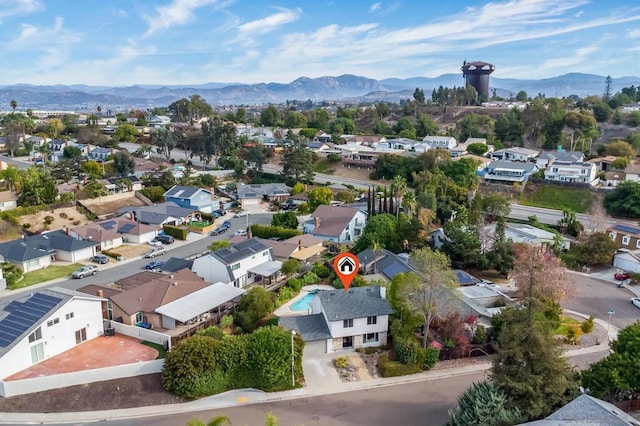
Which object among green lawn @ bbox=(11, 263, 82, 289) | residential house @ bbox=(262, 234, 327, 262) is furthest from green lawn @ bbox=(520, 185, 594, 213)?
green lawn @ bbox=(11, 263, 82, 289)

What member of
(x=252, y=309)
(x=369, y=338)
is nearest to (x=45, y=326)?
(x=252, y=309)

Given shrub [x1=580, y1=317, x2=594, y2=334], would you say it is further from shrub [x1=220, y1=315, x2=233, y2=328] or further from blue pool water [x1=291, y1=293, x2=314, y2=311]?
shrub [x1=220, y1=315, x2=233, y2=328]

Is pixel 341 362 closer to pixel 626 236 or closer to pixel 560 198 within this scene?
pixel 626 236

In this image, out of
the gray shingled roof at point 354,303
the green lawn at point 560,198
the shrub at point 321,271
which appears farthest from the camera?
the green lawn at point 560,198

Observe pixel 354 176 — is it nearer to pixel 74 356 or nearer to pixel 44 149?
pixel 44 149

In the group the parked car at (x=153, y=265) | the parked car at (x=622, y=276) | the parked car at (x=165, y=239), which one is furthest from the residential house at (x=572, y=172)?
the parked car at (x=153, y=265)

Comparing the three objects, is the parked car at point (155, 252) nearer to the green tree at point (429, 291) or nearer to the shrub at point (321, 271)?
the shrub at point (321, 271)

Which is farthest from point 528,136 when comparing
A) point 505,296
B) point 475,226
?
point 505,296
